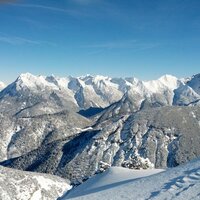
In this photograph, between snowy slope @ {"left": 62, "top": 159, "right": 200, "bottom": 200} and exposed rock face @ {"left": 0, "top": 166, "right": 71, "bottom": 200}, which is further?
exposed rock face @ {"left": 0, "top": 166, "right": 71, "bottom": 200}

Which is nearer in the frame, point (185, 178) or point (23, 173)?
point (185, 178)

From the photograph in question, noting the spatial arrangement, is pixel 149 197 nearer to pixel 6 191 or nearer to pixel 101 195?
pixel 101 195

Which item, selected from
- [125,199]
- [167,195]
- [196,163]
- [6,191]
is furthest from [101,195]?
[6,191]

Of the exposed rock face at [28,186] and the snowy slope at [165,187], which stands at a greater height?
the snowy slope at [165,187]

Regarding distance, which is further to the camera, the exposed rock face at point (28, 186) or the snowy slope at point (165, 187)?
the exposed rock face at point (28, 186)

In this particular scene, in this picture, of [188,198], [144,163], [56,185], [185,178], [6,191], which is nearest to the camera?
[188,198]

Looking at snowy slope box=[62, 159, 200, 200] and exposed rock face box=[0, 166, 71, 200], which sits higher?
snowy slope box=[62, 159, 200, 200]

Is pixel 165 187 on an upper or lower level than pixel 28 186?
upper

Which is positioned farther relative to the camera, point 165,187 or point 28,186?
point 28,186
